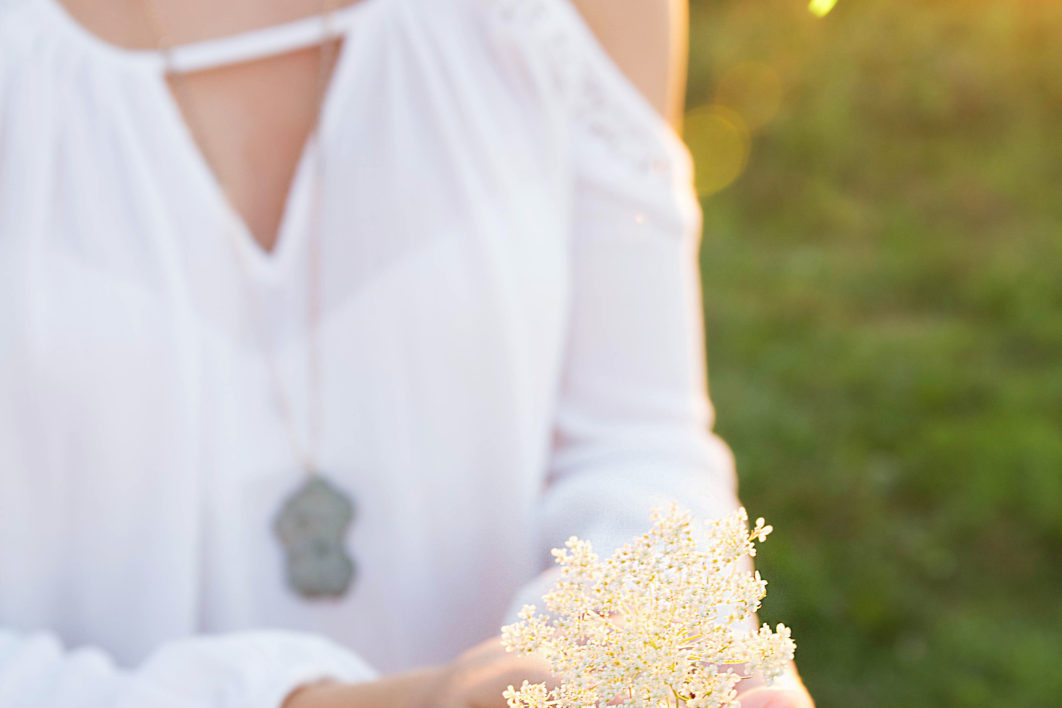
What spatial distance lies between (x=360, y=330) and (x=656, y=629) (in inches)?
34.6

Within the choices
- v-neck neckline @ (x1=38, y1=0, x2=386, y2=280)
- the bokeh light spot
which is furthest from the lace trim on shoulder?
the bokeh light spot

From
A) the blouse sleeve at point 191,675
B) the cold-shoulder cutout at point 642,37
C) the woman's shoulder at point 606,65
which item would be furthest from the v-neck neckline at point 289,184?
the blouse sleeve at point 191,675

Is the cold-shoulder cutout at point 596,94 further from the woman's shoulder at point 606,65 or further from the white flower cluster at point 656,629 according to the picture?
the white flower cluster at point 656,629

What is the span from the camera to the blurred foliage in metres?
2.69

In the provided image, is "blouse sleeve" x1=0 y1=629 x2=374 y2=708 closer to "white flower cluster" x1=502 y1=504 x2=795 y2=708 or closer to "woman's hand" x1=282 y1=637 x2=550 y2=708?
"woman's hand" x1=282 y1=637 x2=550 y2=708

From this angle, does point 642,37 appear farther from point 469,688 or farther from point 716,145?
point 716,145

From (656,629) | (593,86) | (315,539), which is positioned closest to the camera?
(656,629)

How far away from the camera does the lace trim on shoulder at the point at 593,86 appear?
1.33 m

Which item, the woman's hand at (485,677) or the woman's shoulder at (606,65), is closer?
the woman's hand at (485,677)

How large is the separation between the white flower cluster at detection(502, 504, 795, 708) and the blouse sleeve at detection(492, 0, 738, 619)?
81 centimetres

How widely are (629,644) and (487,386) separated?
859 millimetres

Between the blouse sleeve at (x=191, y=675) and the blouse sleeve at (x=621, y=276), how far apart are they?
0.50 meters

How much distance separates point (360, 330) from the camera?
4.31 ft

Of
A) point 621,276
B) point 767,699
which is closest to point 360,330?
point 621,276
